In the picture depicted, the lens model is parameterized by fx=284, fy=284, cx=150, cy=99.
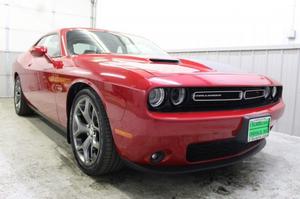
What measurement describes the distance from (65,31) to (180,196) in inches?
72.6

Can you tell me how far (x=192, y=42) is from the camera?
475cm

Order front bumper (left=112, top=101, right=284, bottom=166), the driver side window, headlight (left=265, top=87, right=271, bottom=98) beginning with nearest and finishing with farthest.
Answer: front bumper (left=112, top=101, right=284, bottom=166) < headlight (left=265, top=87, right=271, bottom=98) < the driver side window

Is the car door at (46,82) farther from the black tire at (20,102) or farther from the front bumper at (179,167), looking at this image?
the front bumper at (179,167)

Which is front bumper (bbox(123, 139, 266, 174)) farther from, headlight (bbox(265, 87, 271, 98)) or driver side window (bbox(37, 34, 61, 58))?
driver side window (bbox(37, 34, 61, 58))

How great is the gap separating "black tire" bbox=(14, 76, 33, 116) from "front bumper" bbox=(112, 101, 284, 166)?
250cm

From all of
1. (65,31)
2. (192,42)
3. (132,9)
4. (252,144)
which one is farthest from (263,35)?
(132,9)

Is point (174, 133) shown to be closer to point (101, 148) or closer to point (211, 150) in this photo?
point (211, 150)

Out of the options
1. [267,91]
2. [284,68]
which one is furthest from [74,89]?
[284,68]

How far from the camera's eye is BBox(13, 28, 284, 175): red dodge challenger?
1.46 metres

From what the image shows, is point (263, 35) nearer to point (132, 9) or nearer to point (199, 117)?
point (199, 117)

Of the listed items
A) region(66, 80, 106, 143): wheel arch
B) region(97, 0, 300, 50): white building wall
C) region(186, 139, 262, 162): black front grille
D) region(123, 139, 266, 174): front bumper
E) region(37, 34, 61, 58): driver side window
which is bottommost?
region(123, 139, 266, 174): front bumper

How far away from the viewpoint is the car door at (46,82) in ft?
8.01

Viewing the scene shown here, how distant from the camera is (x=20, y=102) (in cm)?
371

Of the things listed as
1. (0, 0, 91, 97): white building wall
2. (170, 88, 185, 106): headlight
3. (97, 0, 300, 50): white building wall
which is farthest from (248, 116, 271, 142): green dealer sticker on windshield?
(0, 0, 91, 97): white building wall
